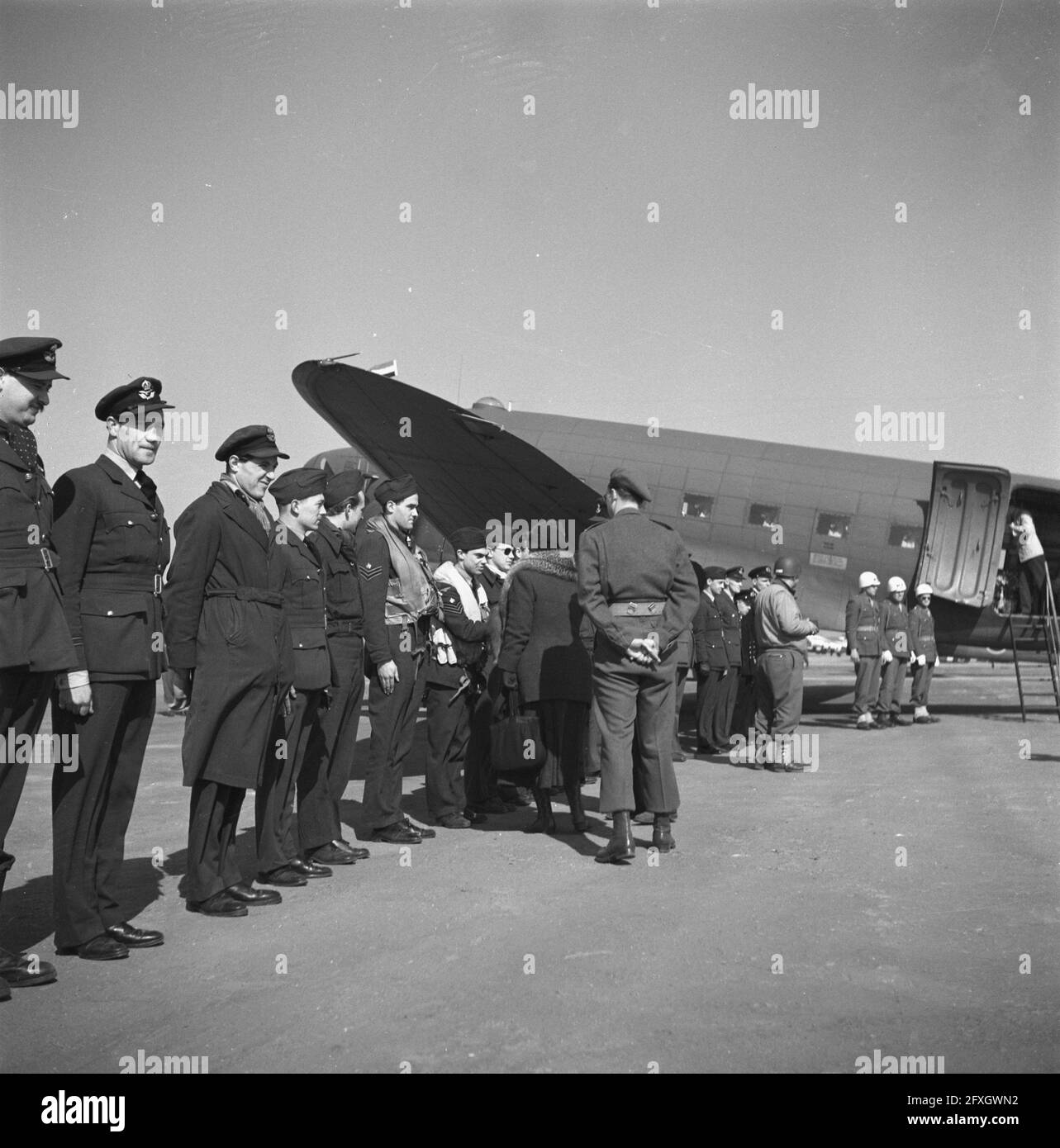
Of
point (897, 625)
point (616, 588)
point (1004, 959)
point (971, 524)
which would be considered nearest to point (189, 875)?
point (616, 588)

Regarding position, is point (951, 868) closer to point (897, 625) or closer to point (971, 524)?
point (897, 625)

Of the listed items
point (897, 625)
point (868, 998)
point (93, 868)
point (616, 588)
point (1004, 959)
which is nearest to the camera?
point (868, 998)

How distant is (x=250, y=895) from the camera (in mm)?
5320

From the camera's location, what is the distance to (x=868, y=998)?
3883 mm

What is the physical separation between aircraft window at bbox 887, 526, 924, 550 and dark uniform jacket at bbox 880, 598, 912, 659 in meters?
1.09

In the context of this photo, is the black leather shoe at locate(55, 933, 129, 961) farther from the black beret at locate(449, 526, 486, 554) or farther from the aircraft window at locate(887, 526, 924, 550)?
the aircraft window at locate(887, 526, 924, 550)

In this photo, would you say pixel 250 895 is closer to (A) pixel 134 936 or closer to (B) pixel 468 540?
(A) pixel 134 936

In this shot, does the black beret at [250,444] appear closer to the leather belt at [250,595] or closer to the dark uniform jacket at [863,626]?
the leather belt at [250,595]

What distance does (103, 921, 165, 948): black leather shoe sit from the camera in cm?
462

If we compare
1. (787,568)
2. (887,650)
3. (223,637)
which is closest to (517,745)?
(223,637)

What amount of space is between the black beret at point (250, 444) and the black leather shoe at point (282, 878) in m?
2.13

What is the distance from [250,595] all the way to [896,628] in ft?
37.2

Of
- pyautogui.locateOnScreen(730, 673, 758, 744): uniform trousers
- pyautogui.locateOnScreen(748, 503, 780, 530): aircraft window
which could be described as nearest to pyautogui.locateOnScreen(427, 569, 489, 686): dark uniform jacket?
pyautogui.locateOnScreen(730, 673, 758, 744): uniform trousers
